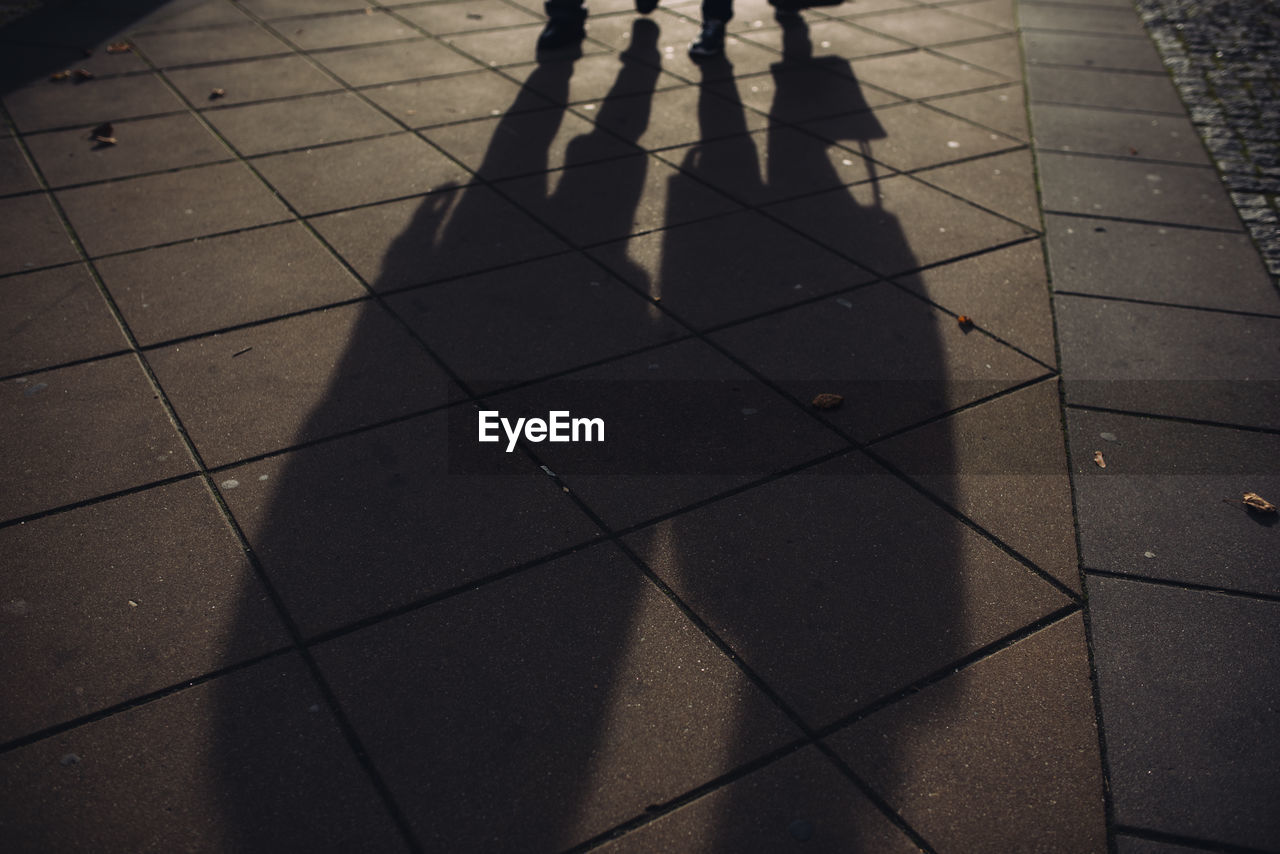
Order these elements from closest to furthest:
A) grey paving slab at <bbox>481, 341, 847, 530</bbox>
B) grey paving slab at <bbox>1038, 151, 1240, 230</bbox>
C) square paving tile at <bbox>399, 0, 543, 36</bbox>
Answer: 1. grey paving slab at <bbox>481, 341, 847, 530</bbox>
2. grey paving slab at <bbox>1038, 151, 1240, 230</bbox>
3. square paving tile at <bbox>399, 0, 543, 36</bbox>

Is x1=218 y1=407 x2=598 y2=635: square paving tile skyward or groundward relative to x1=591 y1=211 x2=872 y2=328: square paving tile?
groundward

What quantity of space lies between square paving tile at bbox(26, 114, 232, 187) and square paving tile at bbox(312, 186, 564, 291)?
132 cm

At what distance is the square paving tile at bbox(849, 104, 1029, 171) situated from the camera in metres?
6.25

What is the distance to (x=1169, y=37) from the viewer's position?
8961mm

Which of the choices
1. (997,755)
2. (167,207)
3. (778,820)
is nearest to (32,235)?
(167,207)

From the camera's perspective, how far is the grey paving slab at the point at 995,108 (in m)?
6.83

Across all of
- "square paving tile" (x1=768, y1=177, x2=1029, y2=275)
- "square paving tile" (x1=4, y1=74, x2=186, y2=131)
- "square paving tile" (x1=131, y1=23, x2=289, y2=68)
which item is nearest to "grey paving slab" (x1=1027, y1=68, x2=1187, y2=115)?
"square paving tile" (x1=768, y1=177, x2=1029, y2=275)

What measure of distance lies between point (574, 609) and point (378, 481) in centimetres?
93

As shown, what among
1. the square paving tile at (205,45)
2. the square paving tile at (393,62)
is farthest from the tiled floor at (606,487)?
the square paving tile at (205,45)

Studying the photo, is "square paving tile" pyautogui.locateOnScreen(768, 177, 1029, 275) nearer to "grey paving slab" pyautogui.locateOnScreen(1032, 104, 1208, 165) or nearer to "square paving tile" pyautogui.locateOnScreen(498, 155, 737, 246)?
"square paving tile" pyautogui.locateOnScreen(498, 155, 737, 246)

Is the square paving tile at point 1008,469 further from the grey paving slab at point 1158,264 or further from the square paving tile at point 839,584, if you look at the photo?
the grey paving slab at point 1158,264

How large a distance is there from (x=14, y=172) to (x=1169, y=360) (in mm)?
6158

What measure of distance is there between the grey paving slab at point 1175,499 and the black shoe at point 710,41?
4.92 meters

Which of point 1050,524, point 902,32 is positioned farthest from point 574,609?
point 902,32
